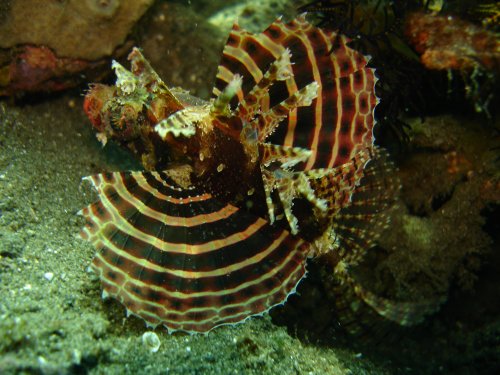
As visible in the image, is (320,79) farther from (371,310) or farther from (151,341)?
(151,341)

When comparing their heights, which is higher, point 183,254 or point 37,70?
point 37,70

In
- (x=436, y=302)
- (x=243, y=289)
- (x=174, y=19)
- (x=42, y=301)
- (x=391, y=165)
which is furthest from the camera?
(x=174, y=19)

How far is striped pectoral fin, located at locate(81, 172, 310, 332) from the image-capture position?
3.26 meters

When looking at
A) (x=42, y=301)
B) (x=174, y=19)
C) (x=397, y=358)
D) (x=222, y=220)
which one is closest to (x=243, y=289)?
(x=222, y=220)

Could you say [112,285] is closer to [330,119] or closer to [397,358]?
[330,119]

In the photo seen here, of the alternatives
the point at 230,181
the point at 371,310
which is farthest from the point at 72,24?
the point at 371,310

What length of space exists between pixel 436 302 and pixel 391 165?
1775 mm

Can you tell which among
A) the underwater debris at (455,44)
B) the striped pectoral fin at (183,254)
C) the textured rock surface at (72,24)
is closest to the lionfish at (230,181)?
the striped pectoral fin at (183,254)

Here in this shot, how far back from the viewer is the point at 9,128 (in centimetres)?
469

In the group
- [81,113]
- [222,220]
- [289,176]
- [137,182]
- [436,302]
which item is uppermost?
[289,176]

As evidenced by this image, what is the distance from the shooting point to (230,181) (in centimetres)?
358

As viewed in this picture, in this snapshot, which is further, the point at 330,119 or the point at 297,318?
the point at 297,318

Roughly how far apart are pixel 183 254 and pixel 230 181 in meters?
0.79

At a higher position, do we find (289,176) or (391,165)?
(289,176)
